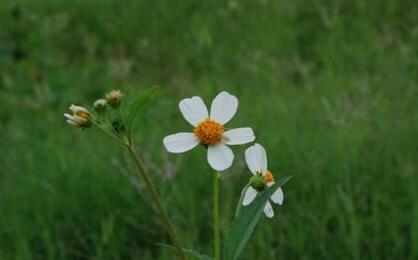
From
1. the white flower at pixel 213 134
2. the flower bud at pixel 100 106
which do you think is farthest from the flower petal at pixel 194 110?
the flower bud at pixel 100 106

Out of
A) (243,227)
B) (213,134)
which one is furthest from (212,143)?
(243,227)

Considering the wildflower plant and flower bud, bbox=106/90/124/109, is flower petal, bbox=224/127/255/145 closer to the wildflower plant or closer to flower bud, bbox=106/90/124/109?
the wildflower plant

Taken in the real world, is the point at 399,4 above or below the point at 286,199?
above

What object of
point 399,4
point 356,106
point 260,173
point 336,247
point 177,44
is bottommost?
point 260,173

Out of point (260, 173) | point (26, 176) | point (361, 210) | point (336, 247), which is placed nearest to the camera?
point (260, 173)

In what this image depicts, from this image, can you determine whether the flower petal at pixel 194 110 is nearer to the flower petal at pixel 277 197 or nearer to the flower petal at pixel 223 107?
the flower petal at pixel 223 107

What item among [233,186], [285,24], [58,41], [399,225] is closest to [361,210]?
[399,225]

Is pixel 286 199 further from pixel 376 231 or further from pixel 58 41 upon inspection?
pixel 58 41

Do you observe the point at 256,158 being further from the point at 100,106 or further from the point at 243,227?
the point at 100,106
